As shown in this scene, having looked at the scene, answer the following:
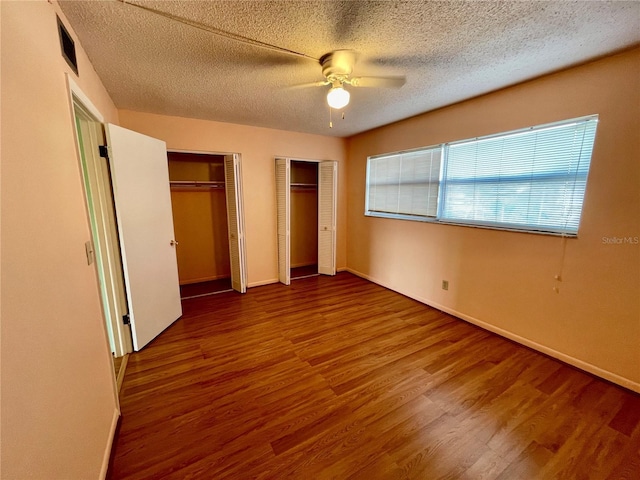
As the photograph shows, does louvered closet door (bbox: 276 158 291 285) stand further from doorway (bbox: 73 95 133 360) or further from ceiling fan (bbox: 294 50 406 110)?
doorway (bbox: 73 95 133 360)

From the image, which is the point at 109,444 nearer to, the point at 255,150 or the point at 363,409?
the point at 363,409

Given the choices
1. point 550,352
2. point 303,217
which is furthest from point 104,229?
point 550,352

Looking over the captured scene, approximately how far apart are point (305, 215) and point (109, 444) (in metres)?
4.07

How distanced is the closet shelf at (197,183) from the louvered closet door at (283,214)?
3.33ft

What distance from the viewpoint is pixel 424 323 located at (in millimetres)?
2938

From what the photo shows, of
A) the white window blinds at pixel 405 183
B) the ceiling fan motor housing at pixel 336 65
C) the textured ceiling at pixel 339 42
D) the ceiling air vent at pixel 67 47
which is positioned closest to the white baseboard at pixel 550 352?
the white window blinds at pixel 405 183

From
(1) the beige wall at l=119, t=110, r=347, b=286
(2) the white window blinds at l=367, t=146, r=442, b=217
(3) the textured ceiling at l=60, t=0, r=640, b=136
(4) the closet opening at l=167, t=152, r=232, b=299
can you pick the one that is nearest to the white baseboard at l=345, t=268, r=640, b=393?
(2) the white window blinds at l=367, t=146, r=442, b=217

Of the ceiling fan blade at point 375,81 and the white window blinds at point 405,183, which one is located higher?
the ceiling fan blade at point 375,81

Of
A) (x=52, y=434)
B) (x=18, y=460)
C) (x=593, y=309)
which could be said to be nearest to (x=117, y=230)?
(x=52, y=434)

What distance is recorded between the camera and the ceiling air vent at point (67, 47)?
4.37 ft

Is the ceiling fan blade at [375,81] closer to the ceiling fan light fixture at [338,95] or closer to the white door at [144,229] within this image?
the ceiling fan light fixture at [338,95]

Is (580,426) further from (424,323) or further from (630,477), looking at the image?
(424,323)

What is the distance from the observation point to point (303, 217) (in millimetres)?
5055

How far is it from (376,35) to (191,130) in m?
2.71
